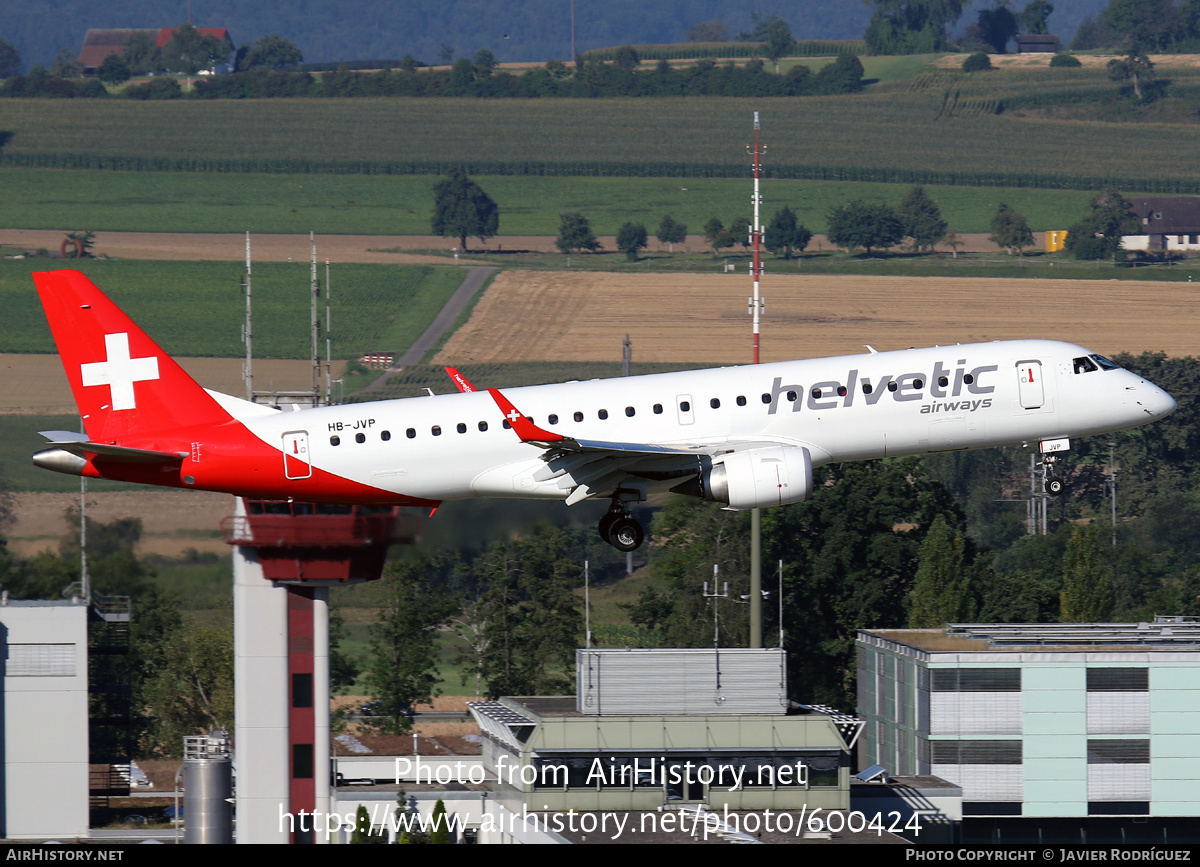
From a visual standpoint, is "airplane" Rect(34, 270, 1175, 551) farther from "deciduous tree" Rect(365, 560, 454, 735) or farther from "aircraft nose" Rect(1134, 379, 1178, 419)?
"deciduous tree" Rect(365, 560, 454, 735)

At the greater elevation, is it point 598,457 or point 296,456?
point 296,456

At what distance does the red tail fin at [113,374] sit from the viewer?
4472 centimetres

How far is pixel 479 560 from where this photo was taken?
11756cm

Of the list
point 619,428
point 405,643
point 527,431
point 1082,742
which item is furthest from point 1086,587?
point 527,431

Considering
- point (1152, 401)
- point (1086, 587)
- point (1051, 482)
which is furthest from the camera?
point (1086, 587)

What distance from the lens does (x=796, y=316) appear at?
17175 cm

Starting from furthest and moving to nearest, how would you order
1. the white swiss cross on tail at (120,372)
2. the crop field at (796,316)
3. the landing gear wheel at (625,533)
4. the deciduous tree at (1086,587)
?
1. the crop field at (796,316)
2. the deciduous tree at (1086,587)
3. the white swiss cross on tail at (120,372)
4. the landing gear wheel at (625,533)

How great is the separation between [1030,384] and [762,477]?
8012 millimetres

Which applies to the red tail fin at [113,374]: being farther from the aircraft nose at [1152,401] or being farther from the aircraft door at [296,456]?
the aircraft nose at [1152,401]

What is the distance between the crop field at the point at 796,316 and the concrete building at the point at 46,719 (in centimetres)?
8421

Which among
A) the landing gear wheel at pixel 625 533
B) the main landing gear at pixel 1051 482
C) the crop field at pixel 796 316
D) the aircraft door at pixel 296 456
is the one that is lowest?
the landing gear wheel at pixel 625 533

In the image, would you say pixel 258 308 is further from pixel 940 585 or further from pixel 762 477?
pixel 762 477

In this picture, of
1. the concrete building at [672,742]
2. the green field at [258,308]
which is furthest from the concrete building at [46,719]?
the green field at [258,308]

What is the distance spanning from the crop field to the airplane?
345 ft
